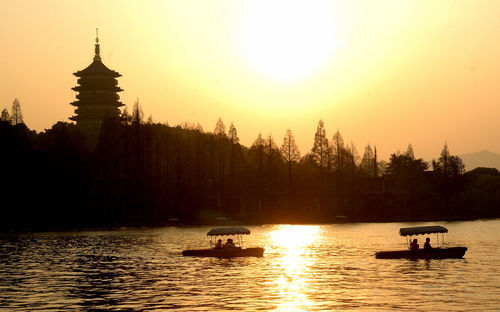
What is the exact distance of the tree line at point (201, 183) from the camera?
111 metres

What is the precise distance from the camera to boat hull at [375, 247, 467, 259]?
190ft

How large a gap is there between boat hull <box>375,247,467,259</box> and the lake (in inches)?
23.8

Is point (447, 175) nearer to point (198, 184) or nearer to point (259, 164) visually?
point (259, 164)

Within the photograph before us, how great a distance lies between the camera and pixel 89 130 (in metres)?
190

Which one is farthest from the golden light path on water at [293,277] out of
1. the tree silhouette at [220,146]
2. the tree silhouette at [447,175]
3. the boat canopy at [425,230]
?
the tree silhouette at [447,175]

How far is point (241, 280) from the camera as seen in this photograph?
46969mm

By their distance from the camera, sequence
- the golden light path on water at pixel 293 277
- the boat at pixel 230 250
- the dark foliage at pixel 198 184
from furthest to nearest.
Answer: the dark foliage at pixel 198 184, the boat at pixel 230 250, the golden light path on water at pixel 293 277

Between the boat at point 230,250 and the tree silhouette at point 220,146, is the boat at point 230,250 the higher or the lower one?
the lower one

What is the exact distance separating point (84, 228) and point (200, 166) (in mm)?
44346

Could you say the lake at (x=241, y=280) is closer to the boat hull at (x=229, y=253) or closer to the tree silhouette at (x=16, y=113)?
the boat hull at (x=229, y=253)

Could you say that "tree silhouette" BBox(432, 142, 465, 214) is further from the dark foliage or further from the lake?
the lake

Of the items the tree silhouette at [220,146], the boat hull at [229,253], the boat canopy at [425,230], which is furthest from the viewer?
the tree silhouette at [220,146]

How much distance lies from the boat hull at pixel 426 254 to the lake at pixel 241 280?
1.98ft

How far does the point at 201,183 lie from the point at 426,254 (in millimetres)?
99019
